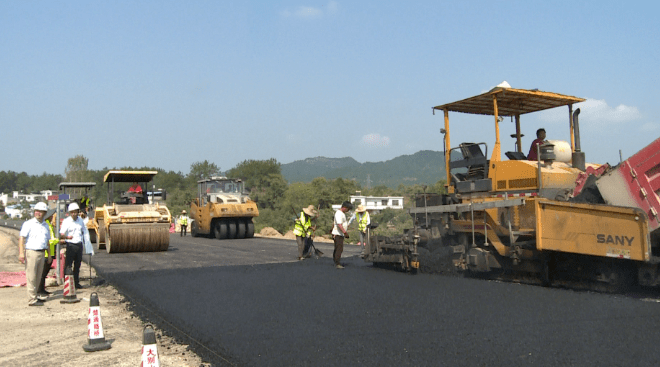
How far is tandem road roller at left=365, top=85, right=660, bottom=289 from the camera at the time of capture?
22.2ft

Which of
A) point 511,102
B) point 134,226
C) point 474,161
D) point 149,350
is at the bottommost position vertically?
point 149,350

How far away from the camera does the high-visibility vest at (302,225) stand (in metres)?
12.6

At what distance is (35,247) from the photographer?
26.9 feet

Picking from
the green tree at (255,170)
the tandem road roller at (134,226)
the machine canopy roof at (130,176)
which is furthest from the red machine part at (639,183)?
the green tree at (255,170)

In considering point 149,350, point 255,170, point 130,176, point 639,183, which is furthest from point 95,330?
point 255,170

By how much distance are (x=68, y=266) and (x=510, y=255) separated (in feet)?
22.6

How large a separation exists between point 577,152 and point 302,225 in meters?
6.06

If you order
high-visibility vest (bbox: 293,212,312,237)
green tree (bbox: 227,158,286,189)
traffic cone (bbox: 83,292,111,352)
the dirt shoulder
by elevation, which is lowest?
the dirt shoulder

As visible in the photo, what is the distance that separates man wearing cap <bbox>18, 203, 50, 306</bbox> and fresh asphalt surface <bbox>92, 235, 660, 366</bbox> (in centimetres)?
129

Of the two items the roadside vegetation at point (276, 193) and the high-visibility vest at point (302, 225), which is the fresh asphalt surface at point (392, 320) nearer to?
the high-visibility vest at point (302, 225)

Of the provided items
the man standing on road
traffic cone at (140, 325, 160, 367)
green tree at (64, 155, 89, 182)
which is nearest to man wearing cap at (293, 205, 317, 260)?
the man standing on road

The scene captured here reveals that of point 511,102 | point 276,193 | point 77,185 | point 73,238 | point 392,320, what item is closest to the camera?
point 392,320

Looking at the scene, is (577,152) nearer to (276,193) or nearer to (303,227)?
(303,227)

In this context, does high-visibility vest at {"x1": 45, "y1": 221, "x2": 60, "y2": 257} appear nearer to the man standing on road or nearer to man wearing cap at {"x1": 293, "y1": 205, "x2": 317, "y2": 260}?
the man standing on road
